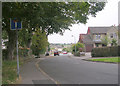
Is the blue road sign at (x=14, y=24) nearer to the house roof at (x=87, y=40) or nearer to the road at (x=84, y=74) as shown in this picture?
the road at (x=84, y=74)

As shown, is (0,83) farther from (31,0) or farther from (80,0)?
(80,0)

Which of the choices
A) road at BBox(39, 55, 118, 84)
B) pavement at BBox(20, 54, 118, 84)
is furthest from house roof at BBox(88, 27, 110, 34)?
pavement at BBox(20, 54, 118, 84)

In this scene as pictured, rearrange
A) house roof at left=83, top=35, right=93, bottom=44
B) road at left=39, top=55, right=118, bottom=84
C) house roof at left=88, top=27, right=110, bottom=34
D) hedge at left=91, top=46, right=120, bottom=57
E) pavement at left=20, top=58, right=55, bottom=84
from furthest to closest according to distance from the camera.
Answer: house roof at left=83, top=35, right=93, bottom=44 < house roof at left=88, top=27, right=110, bottom=34 < hedge at left=91, top=46, right=120, bottom=57 < road at left=39, top=55, right=118, bottom=84 < pavement at left=20, top=58, right=55, bottom=84

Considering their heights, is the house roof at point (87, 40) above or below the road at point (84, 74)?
above

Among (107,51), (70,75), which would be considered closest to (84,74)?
(70,75)

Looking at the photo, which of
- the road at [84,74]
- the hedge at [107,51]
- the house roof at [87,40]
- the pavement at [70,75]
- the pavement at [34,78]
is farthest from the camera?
the house roof at [87,40]

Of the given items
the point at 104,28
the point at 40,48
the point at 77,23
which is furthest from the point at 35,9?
the point at 104,28

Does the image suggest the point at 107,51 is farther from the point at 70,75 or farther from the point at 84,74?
the point at 70,75

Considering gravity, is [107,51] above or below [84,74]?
above

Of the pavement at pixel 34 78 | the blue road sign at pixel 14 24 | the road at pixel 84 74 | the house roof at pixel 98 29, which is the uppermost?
the house roof at pixel 98 29

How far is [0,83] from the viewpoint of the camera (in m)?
6.19

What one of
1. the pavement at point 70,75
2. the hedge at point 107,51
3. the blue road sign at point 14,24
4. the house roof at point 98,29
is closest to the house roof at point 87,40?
the house roof at point 98,29

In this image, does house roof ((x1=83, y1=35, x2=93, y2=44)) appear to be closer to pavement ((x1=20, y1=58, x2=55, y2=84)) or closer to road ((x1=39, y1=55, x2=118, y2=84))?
road ((x1=39, y1=55, x2=118, y2=84))

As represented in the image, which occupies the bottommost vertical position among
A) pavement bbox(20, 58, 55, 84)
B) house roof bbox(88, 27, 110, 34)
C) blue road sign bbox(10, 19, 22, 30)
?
pavement bbox(20, 58, 55, 84)
